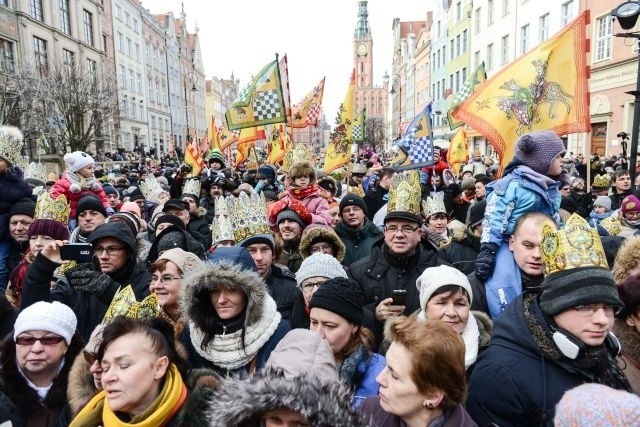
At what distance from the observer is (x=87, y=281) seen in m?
3.34

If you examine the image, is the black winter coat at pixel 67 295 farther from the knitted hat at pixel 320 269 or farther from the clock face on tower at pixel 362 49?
the clock face on tower at pixel 362 49

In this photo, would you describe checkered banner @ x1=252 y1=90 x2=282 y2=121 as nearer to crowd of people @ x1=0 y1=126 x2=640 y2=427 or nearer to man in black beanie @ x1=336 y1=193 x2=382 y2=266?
man in black beanie @ x1=336 y1=193 x2=382 y2=266

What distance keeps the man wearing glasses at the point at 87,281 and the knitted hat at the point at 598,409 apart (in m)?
2.94

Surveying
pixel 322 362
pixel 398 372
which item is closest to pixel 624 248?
pixel 398 372

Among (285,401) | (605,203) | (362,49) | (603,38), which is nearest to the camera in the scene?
(285,401)

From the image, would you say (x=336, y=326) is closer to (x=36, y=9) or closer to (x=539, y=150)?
(x=539, y=150)

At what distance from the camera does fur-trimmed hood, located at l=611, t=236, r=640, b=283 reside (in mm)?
2938

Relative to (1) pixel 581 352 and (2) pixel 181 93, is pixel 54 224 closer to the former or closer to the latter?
(1) pixel 581 352

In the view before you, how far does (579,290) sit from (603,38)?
24.1 metres

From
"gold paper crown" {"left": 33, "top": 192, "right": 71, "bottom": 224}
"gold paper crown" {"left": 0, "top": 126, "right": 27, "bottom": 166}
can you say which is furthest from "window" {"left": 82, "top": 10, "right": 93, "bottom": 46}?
"gold paper crown" {"left": 33, "top": 192, "right": 71, "bottom": 224}

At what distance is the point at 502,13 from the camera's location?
1275 inches

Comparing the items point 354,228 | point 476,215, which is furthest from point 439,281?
point 354,228

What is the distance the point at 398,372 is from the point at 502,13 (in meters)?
35.7

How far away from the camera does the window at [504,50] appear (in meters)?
32.1
